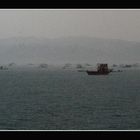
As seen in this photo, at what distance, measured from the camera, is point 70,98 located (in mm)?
12398

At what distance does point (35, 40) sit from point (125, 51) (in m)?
3.74

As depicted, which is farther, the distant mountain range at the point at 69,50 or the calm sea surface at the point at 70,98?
the distant mountain range at the point at 69,50

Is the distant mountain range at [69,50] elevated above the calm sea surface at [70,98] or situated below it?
above

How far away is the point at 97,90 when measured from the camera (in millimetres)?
12375

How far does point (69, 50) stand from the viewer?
1296 cm

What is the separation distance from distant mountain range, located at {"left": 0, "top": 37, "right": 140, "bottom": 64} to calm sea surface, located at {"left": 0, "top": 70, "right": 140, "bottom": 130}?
0.79 metres

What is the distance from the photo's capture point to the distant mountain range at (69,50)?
1148 cm

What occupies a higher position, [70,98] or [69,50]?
[69,50]

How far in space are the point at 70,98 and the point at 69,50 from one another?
78.5 inches

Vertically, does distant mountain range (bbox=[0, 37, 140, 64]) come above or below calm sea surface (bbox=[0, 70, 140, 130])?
above

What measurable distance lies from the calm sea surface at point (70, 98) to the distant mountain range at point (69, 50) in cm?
A: 79

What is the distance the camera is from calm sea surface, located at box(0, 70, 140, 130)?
10.1 m

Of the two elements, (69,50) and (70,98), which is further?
(69,50)
